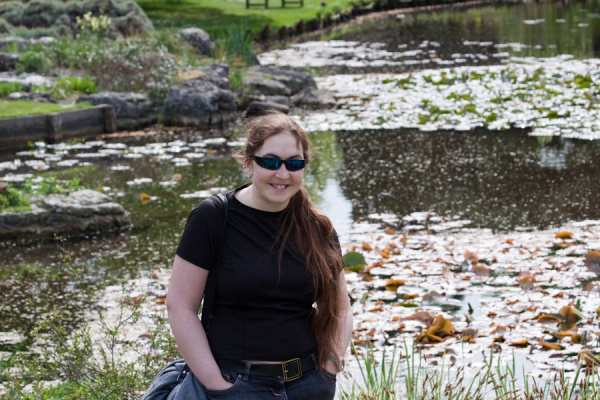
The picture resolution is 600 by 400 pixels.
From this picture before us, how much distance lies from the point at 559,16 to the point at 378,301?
115ft

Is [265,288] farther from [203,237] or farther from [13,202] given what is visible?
[13,202]

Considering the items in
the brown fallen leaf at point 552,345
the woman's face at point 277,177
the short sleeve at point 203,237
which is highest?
the woman's face at point 277,177

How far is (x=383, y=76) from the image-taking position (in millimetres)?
22188

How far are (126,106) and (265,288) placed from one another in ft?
45.2

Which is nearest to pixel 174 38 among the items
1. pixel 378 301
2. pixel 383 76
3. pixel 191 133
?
pixel 383 76

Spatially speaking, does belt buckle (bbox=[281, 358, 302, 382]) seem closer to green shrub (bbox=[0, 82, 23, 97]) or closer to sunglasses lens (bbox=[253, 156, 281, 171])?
sunglasses lens (bbox=[253, 156, 281, 171])

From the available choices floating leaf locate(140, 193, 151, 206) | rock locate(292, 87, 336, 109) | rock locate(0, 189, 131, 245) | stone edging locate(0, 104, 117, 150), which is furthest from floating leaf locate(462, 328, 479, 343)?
rock locate(292, 87, 336, 109)

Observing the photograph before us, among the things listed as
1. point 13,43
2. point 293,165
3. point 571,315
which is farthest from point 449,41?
point 293,165

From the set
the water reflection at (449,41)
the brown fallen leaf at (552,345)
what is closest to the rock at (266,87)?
the water reflection at (449,41)

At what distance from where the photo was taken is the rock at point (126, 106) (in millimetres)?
16156

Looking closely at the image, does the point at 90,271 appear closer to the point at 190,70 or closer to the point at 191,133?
the point at 191,133

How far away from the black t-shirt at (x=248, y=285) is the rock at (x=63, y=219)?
21.5 feet

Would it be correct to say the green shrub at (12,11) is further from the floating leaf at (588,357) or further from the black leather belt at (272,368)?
the black leather belt at (272,368)

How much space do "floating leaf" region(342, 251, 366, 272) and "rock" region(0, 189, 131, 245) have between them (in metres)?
3.14
